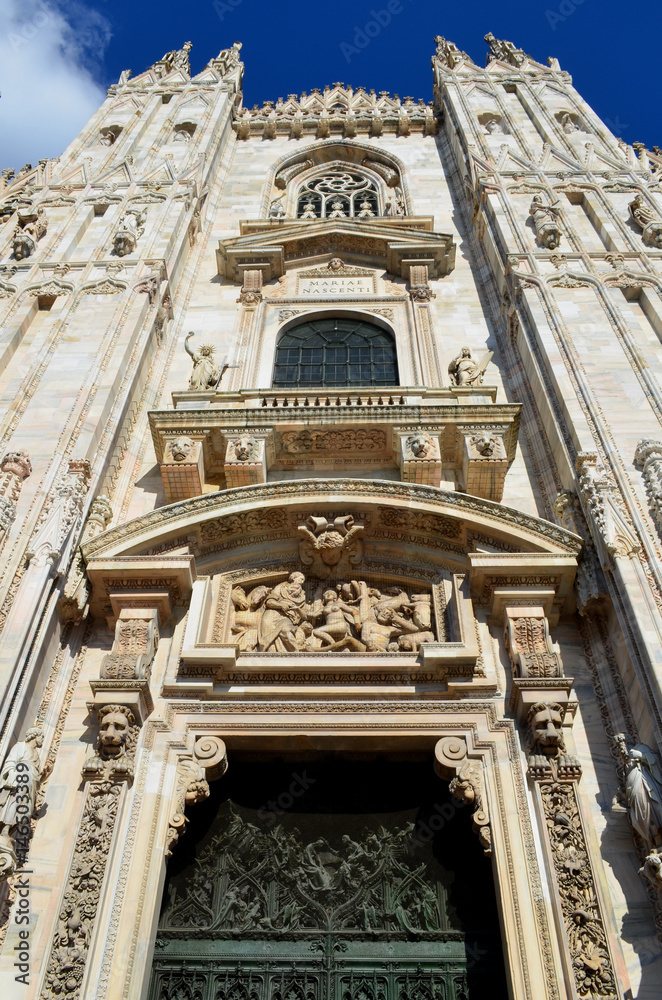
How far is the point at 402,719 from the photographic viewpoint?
902 centimetres

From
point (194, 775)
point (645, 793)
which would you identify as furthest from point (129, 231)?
point (645, 793)

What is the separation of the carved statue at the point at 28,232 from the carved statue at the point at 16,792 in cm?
1021

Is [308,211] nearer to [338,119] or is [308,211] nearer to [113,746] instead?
[338,119]

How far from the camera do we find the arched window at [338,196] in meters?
21.2

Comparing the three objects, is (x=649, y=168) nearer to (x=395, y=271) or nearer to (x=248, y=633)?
(x=395, y=271)

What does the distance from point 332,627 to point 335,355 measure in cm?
682

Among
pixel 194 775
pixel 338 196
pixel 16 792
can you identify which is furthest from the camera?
pixel 338 196

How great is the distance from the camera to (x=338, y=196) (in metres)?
21.9

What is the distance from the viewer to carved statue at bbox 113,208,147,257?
15.9 meters

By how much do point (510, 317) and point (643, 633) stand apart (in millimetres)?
7445

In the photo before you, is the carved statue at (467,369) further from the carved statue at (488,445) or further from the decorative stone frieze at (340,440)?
the carved statue at (488,445)

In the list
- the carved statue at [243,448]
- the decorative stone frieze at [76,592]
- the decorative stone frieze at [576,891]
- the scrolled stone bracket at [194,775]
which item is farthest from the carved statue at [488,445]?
the scrolled stone bracket at [194,775]

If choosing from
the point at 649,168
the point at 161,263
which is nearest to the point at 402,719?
the point at 161,263

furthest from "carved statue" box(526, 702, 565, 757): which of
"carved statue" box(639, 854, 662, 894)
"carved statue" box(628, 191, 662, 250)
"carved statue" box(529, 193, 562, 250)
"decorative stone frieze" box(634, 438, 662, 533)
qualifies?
"carved statue" box(628, 191, 662, 250)
